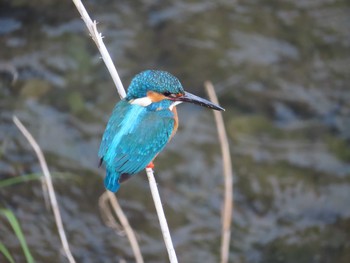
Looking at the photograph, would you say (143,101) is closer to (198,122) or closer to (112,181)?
(112,181)

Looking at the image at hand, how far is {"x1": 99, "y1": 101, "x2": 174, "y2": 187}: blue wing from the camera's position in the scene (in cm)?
314

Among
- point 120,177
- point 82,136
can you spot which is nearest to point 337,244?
point 82,136

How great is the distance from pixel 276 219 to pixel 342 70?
4.57 feet

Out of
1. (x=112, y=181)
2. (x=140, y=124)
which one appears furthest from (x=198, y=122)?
(x=112, y=181)

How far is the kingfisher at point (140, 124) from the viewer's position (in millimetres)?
3145

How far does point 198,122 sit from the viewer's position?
5.64m

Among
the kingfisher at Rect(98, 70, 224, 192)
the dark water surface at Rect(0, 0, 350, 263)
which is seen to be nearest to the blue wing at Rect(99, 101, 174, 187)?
the kingfisher at Rect(98, 70, 224, 192)

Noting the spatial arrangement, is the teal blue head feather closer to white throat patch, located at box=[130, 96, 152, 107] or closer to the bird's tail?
white throat patch, located at box=[130, 96, 152, 107]

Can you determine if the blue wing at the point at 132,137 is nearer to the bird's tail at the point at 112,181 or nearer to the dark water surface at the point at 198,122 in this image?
the bird's tail at the point at 112,181

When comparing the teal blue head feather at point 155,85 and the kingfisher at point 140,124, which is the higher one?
the teal blue head feather at point 155,85

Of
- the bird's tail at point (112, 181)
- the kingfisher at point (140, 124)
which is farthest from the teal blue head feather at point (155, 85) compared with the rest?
the bird's tail at point (112, 181)

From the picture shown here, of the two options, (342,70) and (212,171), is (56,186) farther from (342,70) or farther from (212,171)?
(342,70)

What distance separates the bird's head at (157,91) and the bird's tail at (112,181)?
32cm

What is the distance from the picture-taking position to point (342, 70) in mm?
5988
